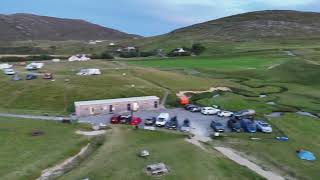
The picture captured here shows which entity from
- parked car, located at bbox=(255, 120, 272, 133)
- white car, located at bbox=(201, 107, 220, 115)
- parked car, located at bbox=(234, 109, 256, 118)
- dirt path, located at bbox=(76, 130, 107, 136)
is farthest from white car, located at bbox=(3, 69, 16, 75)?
parked car, located at bbox=(255, 120, 272, 133)

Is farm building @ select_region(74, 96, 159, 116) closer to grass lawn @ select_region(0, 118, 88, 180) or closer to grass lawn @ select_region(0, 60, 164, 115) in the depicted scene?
grass lawn @ select_region(0, 60, 164, 115)

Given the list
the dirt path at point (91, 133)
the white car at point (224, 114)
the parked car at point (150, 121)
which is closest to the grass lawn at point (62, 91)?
the dirt path at point (91, 133)

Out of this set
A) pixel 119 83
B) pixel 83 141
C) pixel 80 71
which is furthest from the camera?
pixel 80 71

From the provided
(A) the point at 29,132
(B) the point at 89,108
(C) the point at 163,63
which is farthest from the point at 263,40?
(A) the point at 29,132

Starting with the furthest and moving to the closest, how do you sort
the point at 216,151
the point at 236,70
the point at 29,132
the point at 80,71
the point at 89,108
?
the point at 236,70
the point at 80,71
the point at 89,108
the point at 29,132
the point at 216,151

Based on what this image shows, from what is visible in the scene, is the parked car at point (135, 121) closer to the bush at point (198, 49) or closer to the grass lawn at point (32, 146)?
A: the grass lawn at point (32, 146)

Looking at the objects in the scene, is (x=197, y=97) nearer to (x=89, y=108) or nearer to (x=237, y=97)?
(x=237, y=97)
